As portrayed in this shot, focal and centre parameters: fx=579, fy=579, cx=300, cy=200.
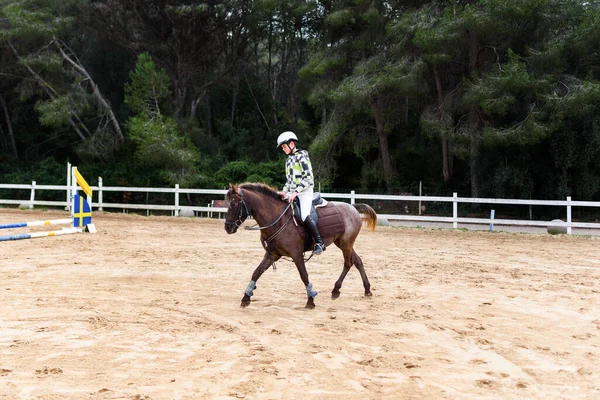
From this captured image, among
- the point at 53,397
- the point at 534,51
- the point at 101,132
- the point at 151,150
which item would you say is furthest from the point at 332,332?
the point at 101,132

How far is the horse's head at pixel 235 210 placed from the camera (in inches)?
278

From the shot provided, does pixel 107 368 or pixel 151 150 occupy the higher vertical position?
pixel 151 150

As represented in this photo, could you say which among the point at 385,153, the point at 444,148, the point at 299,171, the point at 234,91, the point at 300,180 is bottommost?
the point at 300,180

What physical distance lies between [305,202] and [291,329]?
1823 mm

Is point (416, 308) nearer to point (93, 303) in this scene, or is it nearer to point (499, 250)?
point (93, 303)

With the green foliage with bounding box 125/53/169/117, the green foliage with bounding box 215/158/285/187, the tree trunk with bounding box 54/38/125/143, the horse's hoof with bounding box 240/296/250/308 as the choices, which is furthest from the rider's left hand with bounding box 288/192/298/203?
the tree trunk with bounding box 54/38/125/143

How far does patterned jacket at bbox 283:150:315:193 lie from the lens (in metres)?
7.35

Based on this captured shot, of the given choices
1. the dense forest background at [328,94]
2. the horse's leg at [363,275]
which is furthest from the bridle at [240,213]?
the dense forest background at [328,94]

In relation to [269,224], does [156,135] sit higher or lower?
higher

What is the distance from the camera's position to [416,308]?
294 inches

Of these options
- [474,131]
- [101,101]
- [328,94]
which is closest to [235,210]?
[474,131]

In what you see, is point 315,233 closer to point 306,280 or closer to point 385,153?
point 306,280

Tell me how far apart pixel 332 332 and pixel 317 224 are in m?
1.89

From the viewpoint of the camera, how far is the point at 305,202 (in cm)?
748
